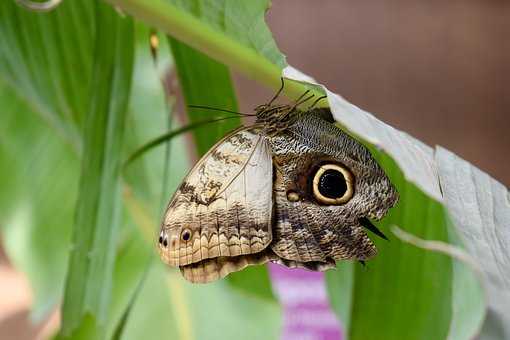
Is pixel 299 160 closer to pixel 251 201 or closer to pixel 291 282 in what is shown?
pixel 251 201

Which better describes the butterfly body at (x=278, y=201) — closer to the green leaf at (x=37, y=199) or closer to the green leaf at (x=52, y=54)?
the green leaf at (x=52, y=54)

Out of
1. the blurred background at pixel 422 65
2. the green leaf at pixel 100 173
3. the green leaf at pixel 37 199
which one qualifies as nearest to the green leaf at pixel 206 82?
the green leaf at pixel 100 173

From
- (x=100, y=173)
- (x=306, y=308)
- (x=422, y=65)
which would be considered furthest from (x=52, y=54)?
(x=422, y=65)

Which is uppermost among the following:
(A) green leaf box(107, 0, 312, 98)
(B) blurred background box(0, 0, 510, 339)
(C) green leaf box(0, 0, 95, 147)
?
(B) blurred background box(0, 0, 510, 339)

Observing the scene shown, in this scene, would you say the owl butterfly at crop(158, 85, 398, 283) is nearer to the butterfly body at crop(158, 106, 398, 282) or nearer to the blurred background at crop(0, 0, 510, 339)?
the butterfly body at crop(158, 106, 398, 282)

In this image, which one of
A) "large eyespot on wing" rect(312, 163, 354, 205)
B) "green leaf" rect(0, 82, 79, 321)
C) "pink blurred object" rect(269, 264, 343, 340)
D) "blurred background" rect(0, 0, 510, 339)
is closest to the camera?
"large eyespot on wing" rect(312, 163, 354, 205)

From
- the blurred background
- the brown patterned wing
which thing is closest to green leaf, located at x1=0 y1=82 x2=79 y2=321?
the brown patterned wing

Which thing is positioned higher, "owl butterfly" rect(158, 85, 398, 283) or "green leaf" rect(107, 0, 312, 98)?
"green leaf" rect(107, 0, 312, 98)
